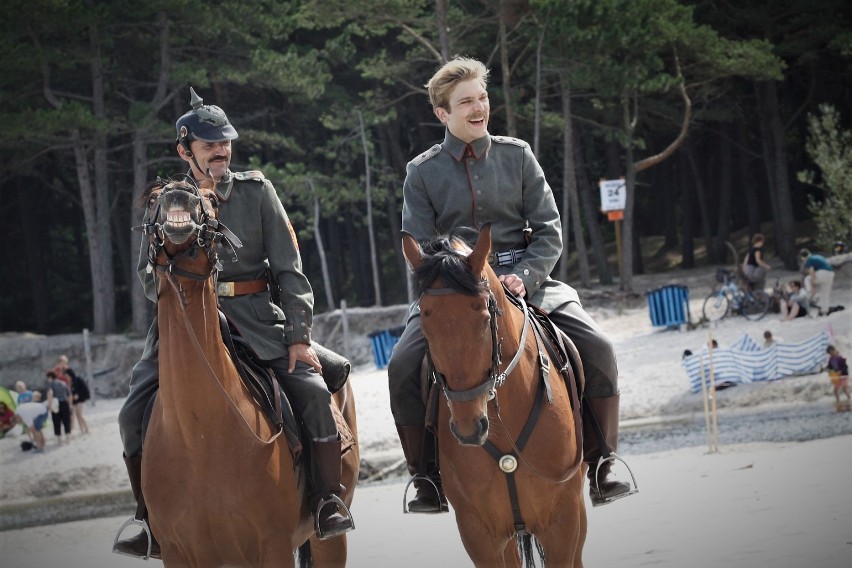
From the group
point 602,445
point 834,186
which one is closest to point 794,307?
point 834,186

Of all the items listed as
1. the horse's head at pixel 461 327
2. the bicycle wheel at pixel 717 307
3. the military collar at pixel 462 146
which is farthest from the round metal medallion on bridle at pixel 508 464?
the bicycle wheel at pixel 717 307

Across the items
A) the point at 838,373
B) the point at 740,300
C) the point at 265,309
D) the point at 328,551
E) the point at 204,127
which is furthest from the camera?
the point at 740,300

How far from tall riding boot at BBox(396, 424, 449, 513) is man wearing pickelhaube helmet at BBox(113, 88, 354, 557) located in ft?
1.45

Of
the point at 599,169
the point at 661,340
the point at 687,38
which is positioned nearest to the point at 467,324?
the point at 661,340

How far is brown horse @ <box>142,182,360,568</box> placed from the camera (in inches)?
267

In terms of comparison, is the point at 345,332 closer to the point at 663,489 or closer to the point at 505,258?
the point at 663,489

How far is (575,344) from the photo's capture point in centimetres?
815

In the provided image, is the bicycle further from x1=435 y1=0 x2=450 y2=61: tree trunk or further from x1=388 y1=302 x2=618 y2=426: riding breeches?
x1=388 y1=302 x2=618 y2=426: riding breeches

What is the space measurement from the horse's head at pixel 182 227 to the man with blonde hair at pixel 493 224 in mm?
1583

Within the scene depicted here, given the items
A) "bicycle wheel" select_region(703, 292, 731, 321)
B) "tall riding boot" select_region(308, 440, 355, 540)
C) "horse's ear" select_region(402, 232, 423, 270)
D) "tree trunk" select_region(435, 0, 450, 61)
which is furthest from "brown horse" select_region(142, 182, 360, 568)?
"tree trunk" select_region(435, 0, 450, 61)

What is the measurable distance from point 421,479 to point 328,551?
1.43m

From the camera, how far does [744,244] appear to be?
5228cm

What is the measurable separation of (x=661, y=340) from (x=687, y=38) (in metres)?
12.3

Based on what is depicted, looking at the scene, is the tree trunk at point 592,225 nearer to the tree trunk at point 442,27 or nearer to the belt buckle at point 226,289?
the tree trunk at point 442,27
